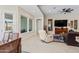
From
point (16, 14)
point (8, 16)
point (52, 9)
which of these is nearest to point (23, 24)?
point (16, 14)

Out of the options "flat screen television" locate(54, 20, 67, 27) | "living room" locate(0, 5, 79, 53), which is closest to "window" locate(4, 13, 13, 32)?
"living room" locate(0, 5, 79, 53)

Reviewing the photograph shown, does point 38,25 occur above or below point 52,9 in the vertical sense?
below

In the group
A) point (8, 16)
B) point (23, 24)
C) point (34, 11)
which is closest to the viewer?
point (8, 16)

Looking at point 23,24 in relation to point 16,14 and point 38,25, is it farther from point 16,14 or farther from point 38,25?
point 38,25

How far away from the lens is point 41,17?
322 cm

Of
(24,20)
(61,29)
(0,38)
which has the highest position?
(24,20)

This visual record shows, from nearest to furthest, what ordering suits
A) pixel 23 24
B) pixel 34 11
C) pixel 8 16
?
1. pixel 8 16
2. pixel 23 24
3. pixel 34 11

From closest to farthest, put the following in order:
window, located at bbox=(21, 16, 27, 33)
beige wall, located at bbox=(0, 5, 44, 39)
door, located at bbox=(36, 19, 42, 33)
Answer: beige wall, located at bbox=(0, 5, 44, 39)
window, located at bbox=(21, 16, 27, 33)
door, located at bbox=(36, 19, 42, 33)

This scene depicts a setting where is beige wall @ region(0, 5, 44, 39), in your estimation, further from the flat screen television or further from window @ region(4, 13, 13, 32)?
the flat screen television
